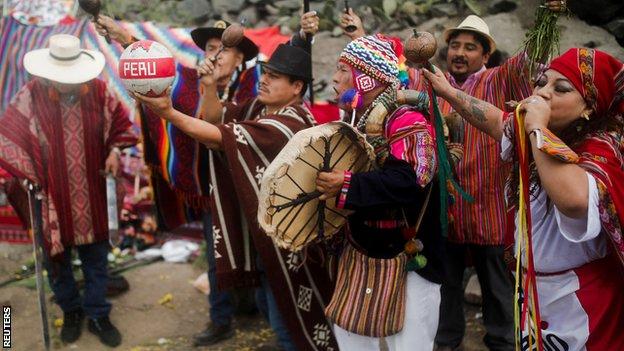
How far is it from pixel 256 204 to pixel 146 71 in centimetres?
108

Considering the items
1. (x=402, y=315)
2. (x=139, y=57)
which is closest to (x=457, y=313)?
(x=402, y=315)

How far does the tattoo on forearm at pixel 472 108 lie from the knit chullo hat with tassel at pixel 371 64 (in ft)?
1.34

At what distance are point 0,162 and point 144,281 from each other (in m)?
1.94

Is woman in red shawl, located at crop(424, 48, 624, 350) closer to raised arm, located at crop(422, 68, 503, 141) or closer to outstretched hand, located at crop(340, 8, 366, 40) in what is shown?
Result: raised arm, located at crop(422, 68, 503, 141)

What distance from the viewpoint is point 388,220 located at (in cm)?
312

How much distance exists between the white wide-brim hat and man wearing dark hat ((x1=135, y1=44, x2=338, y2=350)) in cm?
106

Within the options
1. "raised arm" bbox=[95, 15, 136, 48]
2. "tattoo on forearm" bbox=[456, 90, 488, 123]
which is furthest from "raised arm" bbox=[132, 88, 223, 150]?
"tattoo on forearm" bbox=[456, 90, 488, 123]

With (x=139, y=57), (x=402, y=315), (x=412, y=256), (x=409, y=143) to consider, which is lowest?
(x=402, y=315)

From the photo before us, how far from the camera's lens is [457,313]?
14.7ft

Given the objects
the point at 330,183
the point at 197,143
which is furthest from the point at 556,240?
the point at 197,143

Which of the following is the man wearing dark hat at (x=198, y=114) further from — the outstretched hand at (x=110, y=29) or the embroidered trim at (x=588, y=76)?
the embroidered trim at (x=588, y=76)

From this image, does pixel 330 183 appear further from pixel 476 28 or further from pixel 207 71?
pixel 476 28

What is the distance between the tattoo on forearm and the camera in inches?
114

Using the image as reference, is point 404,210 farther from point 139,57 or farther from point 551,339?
point 139,57
